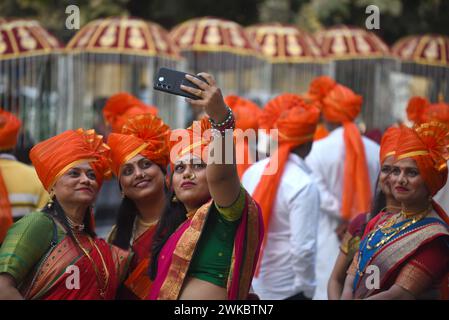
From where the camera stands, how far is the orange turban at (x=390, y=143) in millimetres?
4195

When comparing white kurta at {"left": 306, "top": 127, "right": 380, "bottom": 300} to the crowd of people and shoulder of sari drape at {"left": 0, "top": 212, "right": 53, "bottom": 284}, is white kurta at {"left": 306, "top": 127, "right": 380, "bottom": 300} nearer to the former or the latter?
the crowd of people

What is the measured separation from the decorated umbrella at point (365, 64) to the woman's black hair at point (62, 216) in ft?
30.9

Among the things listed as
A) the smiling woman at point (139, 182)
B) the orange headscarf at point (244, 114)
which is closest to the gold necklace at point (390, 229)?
the smiling woman at point (139, 182)

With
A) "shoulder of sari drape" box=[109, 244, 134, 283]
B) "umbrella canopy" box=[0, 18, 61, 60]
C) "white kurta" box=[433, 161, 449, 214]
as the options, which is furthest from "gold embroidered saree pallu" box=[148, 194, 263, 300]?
"umbrella canopy" box=[0, 18, 61, 60]

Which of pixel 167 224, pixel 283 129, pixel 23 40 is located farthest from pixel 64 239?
pixel 23 40

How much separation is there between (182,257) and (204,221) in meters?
0.18

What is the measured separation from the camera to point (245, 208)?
3395mm

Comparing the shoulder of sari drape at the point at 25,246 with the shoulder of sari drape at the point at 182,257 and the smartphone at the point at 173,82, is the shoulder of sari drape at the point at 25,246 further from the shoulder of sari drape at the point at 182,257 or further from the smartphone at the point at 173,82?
the smartphone at the point at 173,82

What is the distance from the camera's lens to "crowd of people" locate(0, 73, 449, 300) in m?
3.44

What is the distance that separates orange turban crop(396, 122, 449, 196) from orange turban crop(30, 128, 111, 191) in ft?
4.74

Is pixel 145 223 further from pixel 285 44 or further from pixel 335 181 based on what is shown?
pixel 285 44

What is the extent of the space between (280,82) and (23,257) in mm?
10406
